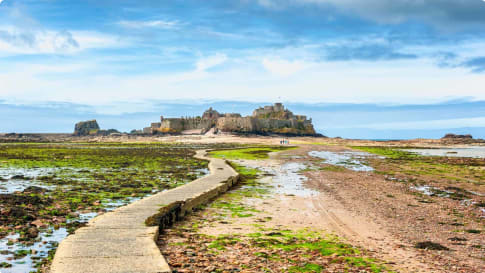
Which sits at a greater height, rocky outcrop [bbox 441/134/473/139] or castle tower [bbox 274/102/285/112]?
castle tower [bbox 274/102/285/112]

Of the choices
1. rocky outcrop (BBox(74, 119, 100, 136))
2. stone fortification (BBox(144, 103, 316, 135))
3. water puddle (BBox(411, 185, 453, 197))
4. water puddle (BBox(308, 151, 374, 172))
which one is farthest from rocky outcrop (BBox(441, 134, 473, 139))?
rocky outcrop (BBox(74, 119, 100, 136))

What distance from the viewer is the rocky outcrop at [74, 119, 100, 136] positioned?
13641 centimetres

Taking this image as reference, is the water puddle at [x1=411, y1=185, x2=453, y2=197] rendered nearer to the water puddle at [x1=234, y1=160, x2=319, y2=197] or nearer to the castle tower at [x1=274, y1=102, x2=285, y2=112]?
the water puddle at [x1=234, y1=160, x2=319, y2=197]

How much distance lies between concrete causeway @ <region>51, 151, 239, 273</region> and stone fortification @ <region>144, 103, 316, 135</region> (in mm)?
91388

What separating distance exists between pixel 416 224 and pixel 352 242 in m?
2.72

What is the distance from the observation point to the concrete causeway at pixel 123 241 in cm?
508

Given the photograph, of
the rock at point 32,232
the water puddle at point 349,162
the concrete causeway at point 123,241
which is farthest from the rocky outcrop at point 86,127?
the rock at point 32,232

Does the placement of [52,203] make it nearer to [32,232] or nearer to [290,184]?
[32,232]

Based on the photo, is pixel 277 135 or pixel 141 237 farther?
pixel 277 135

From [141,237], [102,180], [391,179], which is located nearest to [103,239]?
[141,237]

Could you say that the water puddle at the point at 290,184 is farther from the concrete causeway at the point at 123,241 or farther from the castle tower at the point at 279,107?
the castle tower at the point at 279,107

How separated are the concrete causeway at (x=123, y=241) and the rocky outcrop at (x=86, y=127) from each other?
449 ft

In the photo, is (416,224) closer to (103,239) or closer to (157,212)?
(157,212)

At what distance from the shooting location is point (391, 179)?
60.3 ft
